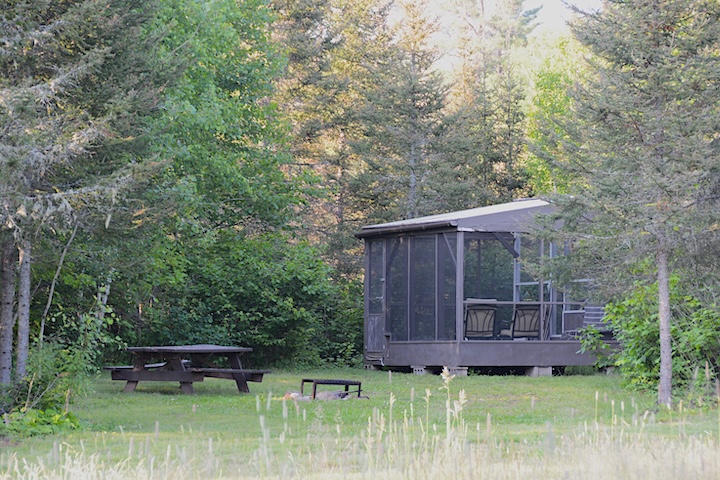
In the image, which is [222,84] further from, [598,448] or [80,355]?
[598,448]

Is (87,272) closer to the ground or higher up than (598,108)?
closer to the ground

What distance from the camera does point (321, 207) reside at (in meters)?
29.9

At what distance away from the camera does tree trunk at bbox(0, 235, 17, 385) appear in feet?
31.4

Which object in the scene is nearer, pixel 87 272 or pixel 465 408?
pixel 465 408

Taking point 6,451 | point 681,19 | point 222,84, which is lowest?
point 6,451

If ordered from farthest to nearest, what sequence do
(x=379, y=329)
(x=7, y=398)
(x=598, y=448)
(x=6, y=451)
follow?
(x=379, y=329) < (x=7, y=398) < (x=6, y=451) < (x=598, y=448)

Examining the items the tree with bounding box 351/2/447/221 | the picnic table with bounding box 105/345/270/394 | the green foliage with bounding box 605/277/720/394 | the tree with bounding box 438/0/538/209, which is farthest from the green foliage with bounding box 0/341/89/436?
the tree with bounding box 438/0/538/209

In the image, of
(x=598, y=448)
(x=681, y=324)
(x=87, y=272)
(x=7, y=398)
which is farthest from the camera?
(x=87, y=272)

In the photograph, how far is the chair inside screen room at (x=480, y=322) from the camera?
16562 millimetres

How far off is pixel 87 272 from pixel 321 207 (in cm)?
1693

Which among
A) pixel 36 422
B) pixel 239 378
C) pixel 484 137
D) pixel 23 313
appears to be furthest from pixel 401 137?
pixel 36 422

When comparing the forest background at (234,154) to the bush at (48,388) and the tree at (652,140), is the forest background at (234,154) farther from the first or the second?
the tree at (652,140)

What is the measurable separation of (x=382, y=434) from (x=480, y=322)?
29.9 feet

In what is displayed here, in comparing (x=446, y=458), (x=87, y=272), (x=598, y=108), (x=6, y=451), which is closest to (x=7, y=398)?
(x=6, y=451)
